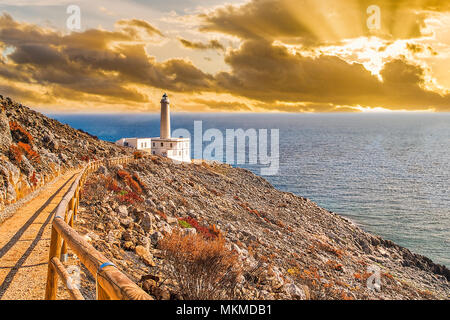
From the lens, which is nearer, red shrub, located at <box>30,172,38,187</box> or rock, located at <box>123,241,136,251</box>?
rock, located at <box>123,241,136,251</box>

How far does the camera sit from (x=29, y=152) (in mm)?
21906

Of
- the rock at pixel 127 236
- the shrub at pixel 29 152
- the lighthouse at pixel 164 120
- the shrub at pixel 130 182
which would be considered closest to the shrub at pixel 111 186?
the shrub at pixel 130 182

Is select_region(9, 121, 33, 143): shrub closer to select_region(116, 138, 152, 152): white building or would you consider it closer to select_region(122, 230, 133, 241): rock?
select_region(122, 230, 133, 241): rock

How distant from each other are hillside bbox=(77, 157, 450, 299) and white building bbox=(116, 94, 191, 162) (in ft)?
48.9

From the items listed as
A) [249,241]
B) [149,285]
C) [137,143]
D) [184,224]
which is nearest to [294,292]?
[249,241]

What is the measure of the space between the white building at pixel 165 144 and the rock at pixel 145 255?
43172 mm

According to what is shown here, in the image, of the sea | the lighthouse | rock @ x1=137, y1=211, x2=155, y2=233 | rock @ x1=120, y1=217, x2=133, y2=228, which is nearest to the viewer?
rock @ x1=120, y1=217, x2=133, y2=228

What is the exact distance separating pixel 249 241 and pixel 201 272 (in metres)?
10.8

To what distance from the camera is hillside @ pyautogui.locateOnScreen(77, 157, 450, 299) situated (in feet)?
35.3

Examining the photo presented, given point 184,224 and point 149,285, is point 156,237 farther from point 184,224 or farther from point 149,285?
point 184,224

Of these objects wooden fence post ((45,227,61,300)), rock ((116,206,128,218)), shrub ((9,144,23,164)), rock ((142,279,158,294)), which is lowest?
rock ((142,279,158,294))

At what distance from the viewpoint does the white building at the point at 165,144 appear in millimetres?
53844

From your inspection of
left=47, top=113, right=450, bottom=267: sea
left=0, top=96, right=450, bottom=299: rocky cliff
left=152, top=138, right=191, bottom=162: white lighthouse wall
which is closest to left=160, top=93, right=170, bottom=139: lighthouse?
left=152, top=138, right=191, bottom=162: white lighthouse wall

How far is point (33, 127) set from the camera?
2933 cm
